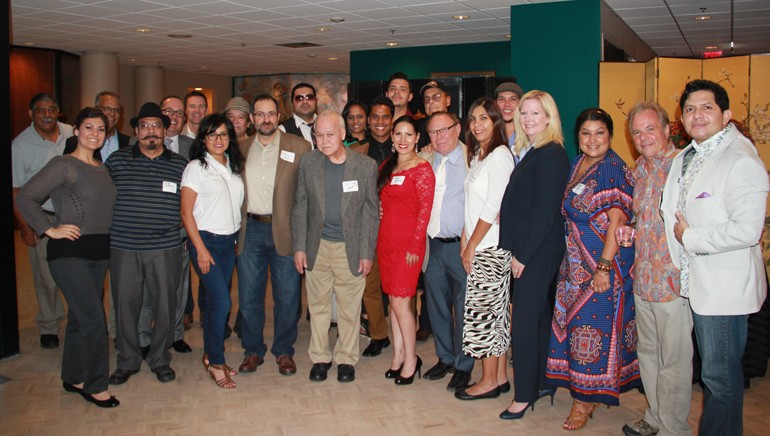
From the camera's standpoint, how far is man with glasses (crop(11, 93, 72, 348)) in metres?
5.35

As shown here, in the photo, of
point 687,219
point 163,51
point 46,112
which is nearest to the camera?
point 687,219

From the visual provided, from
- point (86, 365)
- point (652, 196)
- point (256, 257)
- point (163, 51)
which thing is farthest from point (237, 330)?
point (163, 51)

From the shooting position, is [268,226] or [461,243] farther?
[268,226]

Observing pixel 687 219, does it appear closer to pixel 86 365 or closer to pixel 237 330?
pixel 86 365

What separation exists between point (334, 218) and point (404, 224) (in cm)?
48

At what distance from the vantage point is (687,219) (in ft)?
9.62

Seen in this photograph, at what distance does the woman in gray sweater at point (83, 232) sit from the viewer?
151 inches

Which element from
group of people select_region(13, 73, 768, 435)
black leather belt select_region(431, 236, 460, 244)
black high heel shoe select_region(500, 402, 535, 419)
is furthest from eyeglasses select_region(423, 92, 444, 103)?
black high heel shoe select_region(500, 402, 535, 419)

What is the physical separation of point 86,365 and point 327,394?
4.84ft

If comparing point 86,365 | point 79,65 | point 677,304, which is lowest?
point 86,365

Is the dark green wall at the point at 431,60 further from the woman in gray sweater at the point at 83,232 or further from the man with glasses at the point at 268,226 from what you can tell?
the woman in gray sweater at the point at 83,232

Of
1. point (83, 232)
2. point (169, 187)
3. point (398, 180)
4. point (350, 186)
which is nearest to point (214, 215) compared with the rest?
point (169, 187)

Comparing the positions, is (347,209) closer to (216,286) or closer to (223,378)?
(216,286)

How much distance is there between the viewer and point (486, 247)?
3.87 meters
